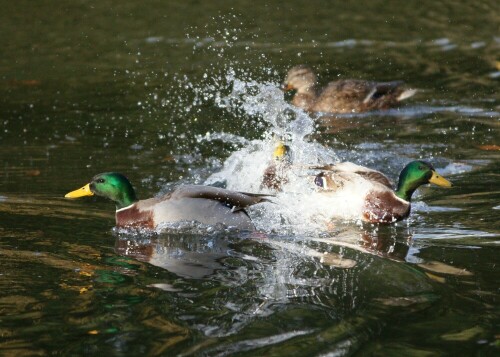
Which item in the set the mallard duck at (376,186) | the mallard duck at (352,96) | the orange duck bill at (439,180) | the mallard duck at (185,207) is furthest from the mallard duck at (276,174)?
the mallard duck at (352,96)

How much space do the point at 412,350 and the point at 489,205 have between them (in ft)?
9.46

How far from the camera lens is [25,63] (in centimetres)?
1220

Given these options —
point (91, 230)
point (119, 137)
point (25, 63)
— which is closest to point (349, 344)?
point (91, 230)

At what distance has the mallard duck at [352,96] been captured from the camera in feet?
34.7

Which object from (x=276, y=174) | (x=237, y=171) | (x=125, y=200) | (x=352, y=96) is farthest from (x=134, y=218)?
(x=352, y=96)

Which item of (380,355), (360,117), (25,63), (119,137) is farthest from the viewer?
(25,63)

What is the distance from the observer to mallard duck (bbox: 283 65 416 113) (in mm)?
10562

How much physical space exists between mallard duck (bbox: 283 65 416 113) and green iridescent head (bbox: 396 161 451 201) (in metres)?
3.52

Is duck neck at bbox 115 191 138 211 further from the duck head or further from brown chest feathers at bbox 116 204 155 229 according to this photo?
the duck head

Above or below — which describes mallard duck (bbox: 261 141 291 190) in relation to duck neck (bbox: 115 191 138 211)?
above

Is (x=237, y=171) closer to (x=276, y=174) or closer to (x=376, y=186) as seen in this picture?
(x=276, y=174)

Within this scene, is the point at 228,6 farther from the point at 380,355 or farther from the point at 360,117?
the point at 380,355

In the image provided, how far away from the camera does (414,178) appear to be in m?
7.06

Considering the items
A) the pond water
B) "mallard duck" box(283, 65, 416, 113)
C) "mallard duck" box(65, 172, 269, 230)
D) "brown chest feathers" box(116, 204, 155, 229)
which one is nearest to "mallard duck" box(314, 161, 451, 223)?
the pond water
